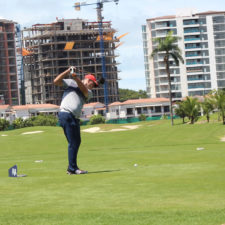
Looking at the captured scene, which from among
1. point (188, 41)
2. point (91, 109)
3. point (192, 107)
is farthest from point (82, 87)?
point (188, 41)

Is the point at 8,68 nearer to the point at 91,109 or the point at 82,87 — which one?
the point at 91,109

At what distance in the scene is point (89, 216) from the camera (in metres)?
7.88

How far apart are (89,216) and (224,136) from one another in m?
42.4

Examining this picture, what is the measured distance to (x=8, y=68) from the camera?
192500 mm

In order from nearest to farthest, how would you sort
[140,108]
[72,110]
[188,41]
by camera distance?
[72,110] < [140,108] < [188,41]

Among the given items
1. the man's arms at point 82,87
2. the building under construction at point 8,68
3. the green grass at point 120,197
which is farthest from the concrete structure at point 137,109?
the green grass at point 120,197

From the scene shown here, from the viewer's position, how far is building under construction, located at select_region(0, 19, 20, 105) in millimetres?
→ 192500

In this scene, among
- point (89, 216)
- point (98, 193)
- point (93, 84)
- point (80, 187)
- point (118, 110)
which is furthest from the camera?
point (118, 110)

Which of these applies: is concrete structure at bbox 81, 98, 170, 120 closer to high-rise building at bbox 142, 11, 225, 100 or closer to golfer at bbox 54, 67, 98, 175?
high-rise building at bbox 142, 11, 225, 100

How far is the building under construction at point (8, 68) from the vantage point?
192500 mm

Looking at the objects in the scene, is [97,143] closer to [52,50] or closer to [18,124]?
[18,124]

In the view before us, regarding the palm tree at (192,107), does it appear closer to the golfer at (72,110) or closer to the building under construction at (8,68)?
the golfer at (72,110)

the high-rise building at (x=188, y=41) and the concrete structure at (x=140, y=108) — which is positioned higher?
the high-rise building at (x=188, y=41)

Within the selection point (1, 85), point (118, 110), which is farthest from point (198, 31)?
point (1, 85)
